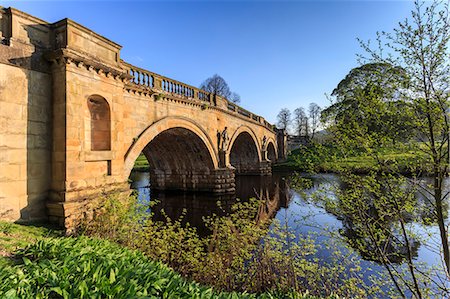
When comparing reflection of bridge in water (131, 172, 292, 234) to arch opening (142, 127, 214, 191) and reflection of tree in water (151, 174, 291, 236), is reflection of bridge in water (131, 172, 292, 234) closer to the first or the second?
reflection of tree in water (151, 174, 291, 236)

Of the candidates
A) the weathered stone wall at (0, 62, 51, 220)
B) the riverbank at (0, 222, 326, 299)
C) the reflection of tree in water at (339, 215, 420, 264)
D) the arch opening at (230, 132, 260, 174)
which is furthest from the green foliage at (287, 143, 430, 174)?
the arch opening at (230, 132, 260, 174)

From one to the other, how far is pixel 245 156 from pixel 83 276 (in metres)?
27.0

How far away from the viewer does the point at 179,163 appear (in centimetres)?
1775

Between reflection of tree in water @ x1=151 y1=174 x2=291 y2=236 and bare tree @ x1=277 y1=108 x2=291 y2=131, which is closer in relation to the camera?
reflection of tree in water @ x1=151 y1=174 x2=291 y2=236

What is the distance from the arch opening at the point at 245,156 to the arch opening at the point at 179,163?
459 inches

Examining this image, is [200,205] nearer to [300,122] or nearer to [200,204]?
[200,204]

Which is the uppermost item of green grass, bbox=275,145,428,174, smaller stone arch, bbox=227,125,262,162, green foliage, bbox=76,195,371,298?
smaller stone arch, bbox=227,125,262,162

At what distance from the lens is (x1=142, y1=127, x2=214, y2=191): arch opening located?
16.2 metres

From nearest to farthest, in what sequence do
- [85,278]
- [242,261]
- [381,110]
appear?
[85,278], [381,110], [242,261]

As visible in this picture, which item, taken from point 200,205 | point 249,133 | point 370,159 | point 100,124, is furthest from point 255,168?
point 370,159

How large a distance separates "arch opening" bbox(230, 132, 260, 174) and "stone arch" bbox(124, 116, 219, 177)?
480 inches

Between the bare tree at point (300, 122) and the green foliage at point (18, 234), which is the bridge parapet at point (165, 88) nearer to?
the green foliage at point (18, 234)

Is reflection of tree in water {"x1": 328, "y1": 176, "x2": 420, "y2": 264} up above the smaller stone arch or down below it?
below

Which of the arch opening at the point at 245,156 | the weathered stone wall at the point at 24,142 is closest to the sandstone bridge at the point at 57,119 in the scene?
the weathered stone wall at the point at 24,142
